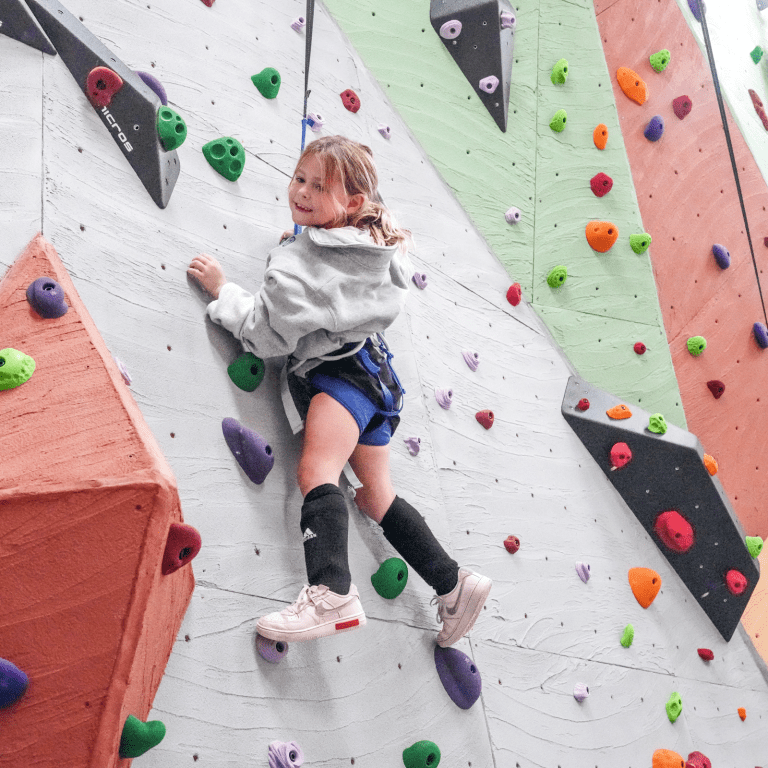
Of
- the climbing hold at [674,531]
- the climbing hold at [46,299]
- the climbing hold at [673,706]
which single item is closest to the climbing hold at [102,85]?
the climbing hold at [46,299]

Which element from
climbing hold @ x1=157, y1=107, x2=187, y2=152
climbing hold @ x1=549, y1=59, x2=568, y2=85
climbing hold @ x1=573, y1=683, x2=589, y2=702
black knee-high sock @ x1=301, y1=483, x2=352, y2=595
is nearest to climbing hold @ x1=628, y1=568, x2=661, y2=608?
climbing hold @ x1=573, y1=683, x2=589, y2=702

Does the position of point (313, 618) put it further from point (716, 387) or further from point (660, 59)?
point (660, 59)

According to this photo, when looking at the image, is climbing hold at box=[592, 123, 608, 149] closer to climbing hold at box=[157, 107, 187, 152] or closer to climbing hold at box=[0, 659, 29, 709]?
climbing hold at box=[157, 107, 187, 152]

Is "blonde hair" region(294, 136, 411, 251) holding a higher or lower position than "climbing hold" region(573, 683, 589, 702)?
higher

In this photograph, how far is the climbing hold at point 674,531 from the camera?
8.41 ft

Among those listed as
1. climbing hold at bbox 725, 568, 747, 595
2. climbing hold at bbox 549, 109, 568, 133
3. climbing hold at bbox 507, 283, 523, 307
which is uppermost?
climbing hold at bbox 549, 109, 568, 133

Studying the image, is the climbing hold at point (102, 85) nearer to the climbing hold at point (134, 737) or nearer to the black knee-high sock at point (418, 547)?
the black knee-high sock at point (418, 547)

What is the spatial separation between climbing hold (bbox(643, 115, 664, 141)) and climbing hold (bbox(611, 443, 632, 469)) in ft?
3.89

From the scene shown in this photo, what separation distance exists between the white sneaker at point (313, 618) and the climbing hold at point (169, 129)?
2.94 ft

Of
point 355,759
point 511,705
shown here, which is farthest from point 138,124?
point 511,705

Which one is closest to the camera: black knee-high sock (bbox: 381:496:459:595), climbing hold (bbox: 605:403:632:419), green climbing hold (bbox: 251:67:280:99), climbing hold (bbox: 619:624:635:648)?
black knee-high sock (bbox: 381:496:459:595)

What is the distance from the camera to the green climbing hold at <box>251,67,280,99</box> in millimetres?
2008

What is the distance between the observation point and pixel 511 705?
1911 mm

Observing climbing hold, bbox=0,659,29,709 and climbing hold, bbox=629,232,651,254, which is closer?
climbing hold, bbox=0,659,29,709
